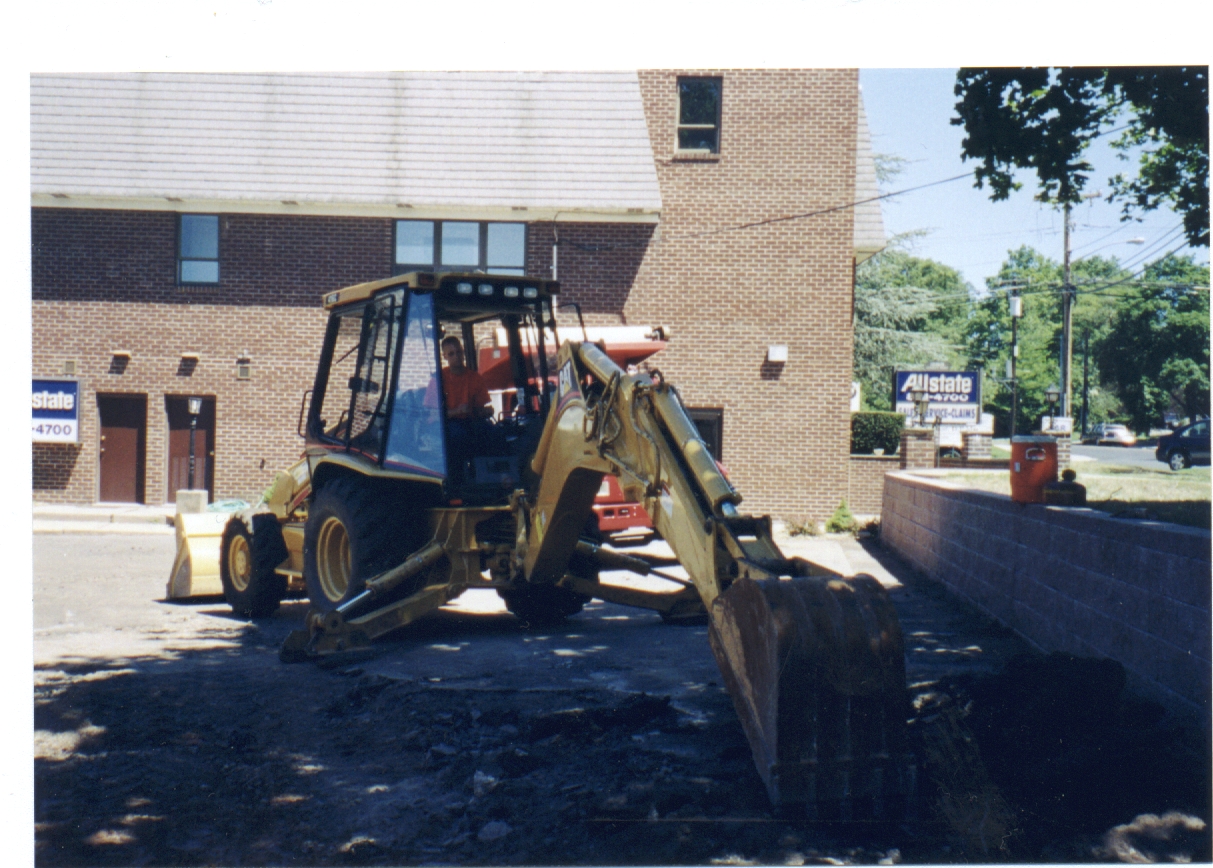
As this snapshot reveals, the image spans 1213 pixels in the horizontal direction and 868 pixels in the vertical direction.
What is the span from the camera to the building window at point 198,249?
2005 centimetres

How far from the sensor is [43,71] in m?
5.15

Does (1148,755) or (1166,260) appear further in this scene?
(1166,260)

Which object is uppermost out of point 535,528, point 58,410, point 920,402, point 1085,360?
point 1085,360

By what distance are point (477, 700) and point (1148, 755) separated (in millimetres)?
3504

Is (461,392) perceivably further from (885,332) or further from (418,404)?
(885,332)

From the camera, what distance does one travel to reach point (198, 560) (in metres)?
10.6

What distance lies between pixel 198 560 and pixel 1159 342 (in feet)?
56.1

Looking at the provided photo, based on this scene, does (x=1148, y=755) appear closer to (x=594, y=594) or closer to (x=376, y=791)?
(x=376, y=791)

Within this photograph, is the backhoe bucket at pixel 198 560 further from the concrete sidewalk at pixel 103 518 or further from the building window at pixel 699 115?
the building window at pixel 699 115

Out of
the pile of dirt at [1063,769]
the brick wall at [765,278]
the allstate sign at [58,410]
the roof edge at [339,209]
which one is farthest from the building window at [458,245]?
the pile of dirt at [1063,769]

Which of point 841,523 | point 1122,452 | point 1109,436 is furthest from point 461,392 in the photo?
point 1109,436

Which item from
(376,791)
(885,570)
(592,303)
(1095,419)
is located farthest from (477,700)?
(1095,419)

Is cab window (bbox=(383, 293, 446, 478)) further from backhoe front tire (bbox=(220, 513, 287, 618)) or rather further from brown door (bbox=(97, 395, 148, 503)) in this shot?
brown door (bbox=(97, 395, 148, 503))

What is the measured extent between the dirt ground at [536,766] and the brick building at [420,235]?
12618mm
